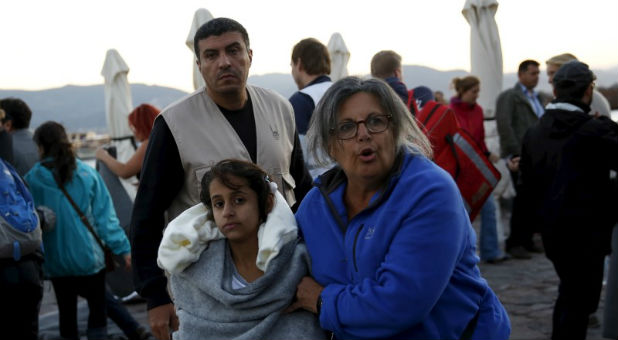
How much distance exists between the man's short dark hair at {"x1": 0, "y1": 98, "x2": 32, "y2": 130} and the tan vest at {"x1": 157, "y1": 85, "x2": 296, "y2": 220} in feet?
10.9

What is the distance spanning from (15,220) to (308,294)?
2752mm

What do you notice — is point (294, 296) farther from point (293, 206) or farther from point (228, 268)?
point (293, 206)

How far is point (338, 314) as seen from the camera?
1.96m

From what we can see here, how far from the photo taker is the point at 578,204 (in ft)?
13.9

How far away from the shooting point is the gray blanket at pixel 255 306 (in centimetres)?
213

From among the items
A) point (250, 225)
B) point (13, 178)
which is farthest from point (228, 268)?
point (13, 178)

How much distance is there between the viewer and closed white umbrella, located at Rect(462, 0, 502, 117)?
9.30 m

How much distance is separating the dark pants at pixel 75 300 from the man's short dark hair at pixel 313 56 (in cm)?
239

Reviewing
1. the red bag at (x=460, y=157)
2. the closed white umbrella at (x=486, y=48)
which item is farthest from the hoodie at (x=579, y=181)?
the closed white umbrella at (x=486, y=48)

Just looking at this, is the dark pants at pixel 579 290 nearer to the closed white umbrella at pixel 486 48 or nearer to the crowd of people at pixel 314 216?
the crowd of people at pixel 314 216

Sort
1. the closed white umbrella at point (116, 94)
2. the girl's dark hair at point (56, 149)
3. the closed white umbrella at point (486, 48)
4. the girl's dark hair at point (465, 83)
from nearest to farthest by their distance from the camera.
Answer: the girl's dark hair at point (56, 149)
the girl's dark hair at point (465, 83)
the closed white umbrella at point (116, 94)
the closed white umbrella at point (486, 48)

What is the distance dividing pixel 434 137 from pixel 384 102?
9.97 feet

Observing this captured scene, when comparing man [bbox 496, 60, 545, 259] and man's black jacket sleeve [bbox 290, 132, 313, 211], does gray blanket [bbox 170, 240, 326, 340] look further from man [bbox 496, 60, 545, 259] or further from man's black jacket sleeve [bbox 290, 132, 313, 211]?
man [bbox 496, 60, 545, 259]

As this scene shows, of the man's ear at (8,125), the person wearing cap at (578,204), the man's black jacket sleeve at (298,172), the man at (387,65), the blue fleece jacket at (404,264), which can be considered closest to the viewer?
the blue fleece jacket at (404,264)
